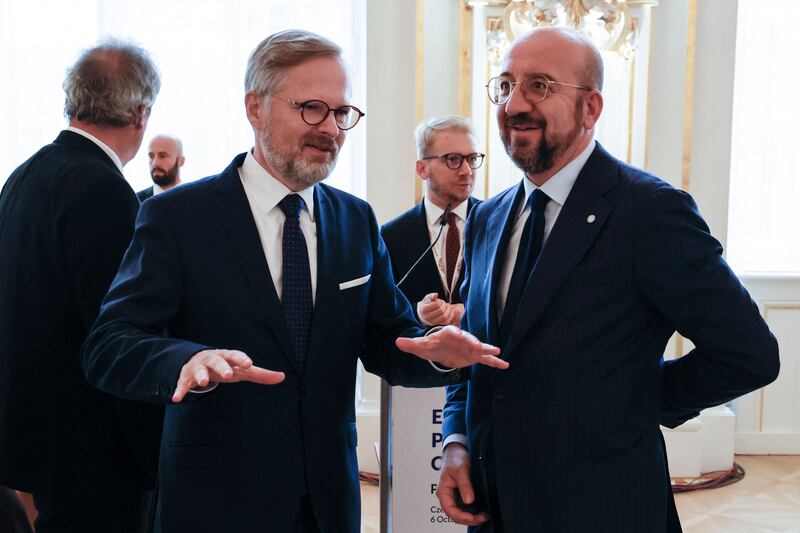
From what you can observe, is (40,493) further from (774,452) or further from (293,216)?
(774,452)

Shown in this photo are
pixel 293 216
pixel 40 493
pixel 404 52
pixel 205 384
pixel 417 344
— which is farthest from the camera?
pixel 404 52

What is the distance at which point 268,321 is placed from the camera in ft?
5.45

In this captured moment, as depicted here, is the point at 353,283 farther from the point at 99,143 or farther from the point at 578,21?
the point at 578,21

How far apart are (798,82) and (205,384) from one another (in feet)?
15.9

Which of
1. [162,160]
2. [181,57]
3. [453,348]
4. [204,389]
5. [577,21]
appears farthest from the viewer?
[181,57]

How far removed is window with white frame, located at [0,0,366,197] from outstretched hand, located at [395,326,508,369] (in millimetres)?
3330

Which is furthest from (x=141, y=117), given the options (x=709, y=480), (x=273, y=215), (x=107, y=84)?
(x=709, y=480)

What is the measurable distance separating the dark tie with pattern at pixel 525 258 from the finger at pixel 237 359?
0.58m

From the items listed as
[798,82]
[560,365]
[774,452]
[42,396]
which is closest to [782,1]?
[798,82]

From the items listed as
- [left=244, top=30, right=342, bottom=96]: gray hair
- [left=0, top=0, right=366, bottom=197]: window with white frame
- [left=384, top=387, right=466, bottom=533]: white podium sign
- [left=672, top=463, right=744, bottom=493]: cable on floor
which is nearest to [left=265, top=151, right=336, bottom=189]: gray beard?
[left=244, top=30, right=342, bottom=96]: gray hair

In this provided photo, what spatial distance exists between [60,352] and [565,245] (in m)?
1.25

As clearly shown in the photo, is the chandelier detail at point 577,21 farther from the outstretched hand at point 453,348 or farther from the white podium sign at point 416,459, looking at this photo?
the outstretched hand at point 453,348

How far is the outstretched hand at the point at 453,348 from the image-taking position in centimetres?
153

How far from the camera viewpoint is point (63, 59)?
4.96 m
